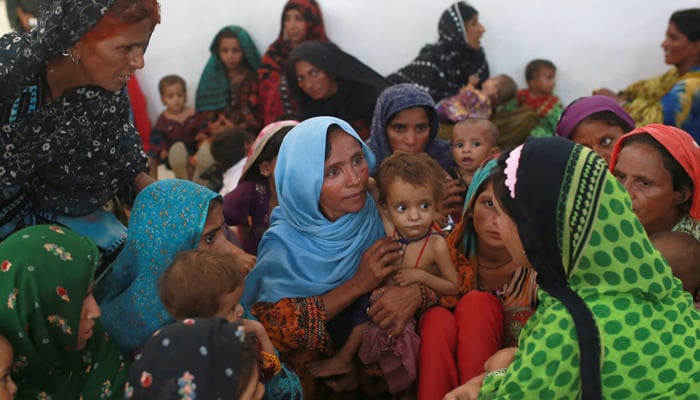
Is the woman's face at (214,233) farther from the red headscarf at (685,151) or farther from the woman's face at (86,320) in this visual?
the red headscarf at (685,151)

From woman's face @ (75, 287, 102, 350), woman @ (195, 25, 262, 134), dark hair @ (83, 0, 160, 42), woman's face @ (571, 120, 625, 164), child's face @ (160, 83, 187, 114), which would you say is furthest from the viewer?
child's face @ (160, 83, 187, 114)

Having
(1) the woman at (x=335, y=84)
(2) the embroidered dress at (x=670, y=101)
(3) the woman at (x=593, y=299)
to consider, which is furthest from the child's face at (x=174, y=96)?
(3) the woman at (x=593, y=299)

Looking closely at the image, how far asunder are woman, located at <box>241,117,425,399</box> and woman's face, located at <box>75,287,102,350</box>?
0.75m

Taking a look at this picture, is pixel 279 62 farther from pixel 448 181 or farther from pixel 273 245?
pixel 273 245

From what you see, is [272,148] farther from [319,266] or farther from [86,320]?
[86,320]

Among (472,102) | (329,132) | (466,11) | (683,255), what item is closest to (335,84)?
(472,102)

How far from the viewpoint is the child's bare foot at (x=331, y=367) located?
2.86 m

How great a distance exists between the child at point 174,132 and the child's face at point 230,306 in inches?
167

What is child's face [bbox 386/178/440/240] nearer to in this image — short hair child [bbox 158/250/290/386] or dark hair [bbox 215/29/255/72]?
short hair child [bbox 158/250/290/386]

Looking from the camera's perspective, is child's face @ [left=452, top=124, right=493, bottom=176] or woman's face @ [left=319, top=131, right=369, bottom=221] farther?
child's face @ [left=452, top=124, right=493, bottom=176]

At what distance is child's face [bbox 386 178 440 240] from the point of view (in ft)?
8.98

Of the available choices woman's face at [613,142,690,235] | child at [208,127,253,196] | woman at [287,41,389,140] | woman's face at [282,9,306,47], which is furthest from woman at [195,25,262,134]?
woman's face at [613,142,690,235]

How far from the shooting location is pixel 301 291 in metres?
2.86

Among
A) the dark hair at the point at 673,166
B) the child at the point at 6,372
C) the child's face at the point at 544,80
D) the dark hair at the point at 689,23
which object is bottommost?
the child at the point at 6,372
